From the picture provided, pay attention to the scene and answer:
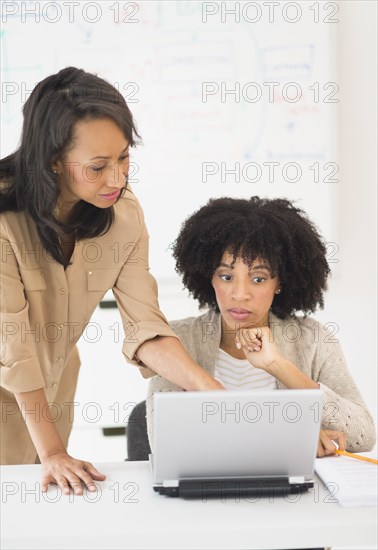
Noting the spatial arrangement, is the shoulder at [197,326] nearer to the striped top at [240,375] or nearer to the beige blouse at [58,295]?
the striped top at [240,375]

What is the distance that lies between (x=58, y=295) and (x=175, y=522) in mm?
651

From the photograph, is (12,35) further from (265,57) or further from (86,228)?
(86,228)

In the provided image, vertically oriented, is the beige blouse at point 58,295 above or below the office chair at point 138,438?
above

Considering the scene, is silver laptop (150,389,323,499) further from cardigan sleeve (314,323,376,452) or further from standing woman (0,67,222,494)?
cardigan sleeve (314,323,376,452)

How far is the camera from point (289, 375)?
166cm

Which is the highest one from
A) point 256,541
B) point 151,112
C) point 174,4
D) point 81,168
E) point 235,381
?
point 174,4

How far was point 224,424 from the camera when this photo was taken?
1.24m

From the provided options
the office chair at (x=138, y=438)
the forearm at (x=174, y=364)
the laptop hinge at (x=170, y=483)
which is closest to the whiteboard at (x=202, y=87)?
the office chair at (x=138, y=438)

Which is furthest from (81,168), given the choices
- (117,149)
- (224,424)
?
(224,424)

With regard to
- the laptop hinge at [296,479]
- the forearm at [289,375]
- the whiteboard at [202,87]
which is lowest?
the laptop hinge at [296,479]

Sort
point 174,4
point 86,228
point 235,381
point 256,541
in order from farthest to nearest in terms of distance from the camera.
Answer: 1. point 174,4
2. point 235,381
3. point 86,228
4. point 256,541

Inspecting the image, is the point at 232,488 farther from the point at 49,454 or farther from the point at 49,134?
the point at 49,134

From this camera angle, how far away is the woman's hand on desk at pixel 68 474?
4.46ft

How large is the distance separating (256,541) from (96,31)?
1901 millimetres
